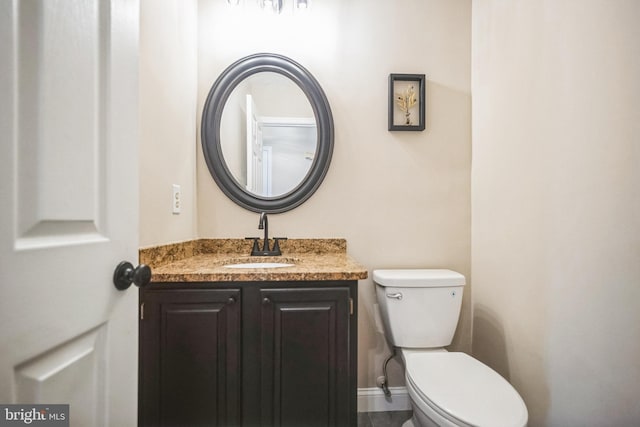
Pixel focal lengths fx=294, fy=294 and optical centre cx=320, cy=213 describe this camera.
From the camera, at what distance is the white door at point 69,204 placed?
45 centimetres

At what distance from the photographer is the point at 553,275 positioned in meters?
1.17

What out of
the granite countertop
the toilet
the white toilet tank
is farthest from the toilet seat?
the granite countertop

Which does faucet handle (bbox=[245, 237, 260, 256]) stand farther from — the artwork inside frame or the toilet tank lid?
the artwork inside frame

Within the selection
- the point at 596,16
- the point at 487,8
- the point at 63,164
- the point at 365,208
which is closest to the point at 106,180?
the point at 63,164

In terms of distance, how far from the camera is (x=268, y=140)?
163cm

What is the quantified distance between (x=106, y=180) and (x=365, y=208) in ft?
4.14

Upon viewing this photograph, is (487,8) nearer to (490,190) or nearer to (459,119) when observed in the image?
(459,119)

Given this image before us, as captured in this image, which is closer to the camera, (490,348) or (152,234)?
(152,234)

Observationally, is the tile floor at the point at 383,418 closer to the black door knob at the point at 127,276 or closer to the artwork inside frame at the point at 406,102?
the black door knob at the point at 127,276

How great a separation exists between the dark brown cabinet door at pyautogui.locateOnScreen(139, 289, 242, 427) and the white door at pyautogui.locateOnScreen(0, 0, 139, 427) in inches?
13.5

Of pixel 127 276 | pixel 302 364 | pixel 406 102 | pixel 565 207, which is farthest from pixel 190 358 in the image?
pixel 406 102
